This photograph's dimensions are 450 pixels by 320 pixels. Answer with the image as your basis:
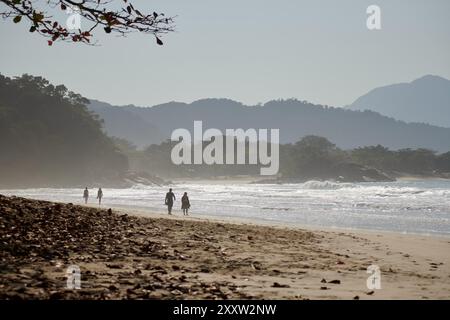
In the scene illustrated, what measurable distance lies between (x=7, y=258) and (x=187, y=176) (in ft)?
555

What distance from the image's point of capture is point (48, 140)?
110 meters

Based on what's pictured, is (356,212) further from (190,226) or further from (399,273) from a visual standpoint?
(399,273)

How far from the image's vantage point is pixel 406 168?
17000 cm

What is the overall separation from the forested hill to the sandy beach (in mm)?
87155

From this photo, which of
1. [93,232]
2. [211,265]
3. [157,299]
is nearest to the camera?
[157,299]

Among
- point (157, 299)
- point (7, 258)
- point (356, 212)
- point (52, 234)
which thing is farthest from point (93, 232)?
point (356, 212)

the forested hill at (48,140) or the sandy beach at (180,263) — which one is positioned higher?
the forested hill at (48,140)

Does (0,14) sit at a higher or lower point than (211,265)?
higher

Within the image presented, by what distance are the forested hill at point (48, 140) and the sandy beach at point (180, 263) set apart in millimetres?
87155

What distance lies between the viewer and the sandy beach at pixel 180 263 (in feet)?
24.1

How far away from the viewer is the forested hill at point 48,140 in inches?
4011

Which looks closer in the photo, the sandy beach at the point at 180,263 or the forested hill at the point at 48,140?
the sandy beach at the point at 180,263

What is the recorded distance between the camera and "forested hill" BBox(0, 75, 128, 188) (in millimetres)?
101875

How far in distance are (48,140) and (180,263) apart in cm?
10649
